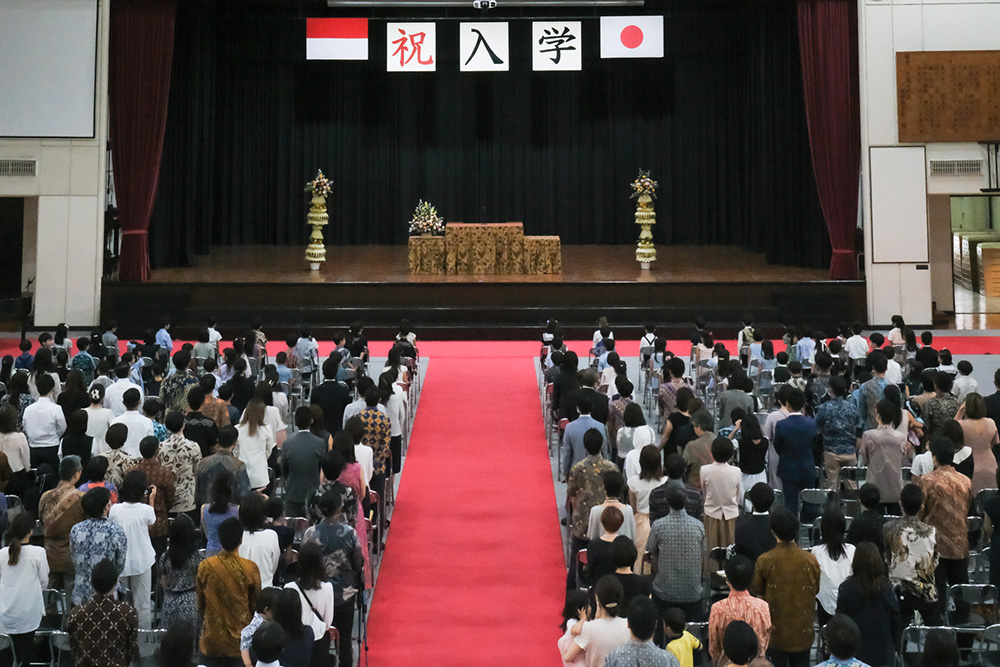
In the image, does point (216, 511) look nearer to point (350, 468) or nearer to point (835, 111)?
point (350, 468)

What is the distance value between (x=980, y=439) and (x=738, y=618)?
10.0 ft

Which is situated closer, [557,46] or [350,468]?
[350,468]

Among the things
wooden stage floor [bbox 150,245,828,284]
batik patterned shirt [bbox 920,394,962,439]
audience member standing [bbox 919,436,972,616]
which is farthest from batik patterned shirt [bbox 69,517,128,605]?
wooden stage floor [bbox 150,245,828,284]

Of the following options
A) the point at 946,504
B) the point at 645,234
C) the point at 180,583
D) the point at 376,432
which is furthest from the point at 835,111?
the point at 180,583

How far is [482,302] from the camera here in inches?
628

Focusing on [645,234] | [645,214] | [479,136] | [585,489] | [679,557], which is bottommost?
[679,557]

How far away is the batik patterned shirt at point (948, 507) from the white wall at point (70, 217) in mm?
12884

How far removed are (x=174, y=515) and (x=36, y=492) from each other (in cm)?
108

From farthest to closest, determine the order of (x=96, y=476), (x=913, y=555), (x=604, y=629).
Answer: (x=96, y=476) → (x=913, y=555) → (x=604, y=629)

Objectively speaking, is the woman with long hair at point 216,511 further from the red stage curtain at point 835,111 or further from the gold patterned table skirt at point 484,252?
the red stage curtain at point 835,111

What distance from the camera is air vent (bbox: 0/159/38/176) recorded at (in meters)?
15.6

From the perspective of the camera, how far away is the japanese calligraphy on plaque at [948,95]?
1515 centimetres

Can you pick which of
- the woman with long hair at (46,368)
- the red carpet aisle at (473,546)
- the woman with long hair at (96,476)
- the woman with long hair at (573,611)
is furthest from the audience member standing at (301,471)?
the woman with long hair at (46,368)

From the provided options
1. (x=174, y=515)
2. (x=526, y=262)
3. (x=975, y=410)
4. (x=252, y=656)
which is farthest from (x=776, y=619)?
(x=526, y=262)
